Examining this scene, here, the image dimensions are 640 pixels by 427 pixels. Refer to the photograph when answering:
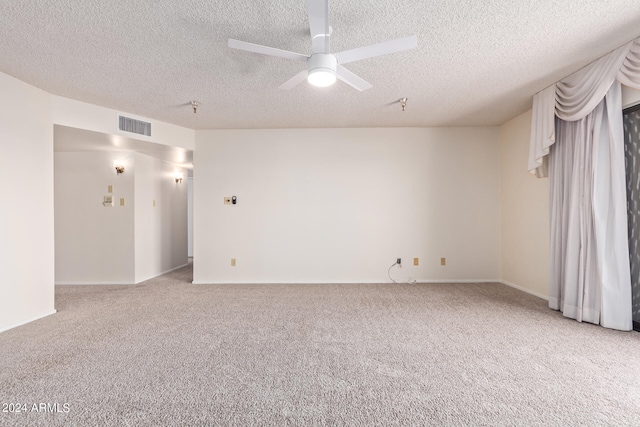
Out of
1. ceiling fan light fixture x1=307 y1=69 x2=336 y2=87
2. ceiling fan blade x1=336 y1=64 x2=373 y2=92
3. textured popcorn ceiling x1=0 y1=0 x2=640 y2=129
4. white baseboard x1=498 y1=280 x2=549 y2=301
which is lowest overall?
white baseboard x1=498 y1=280 x2=549 y2=301

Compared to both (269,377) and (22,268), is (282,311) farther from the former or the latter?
(22,268)

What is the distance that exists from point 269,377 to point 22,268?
3.01m

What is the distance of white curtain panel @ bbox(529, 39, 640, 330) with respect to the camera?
271cm

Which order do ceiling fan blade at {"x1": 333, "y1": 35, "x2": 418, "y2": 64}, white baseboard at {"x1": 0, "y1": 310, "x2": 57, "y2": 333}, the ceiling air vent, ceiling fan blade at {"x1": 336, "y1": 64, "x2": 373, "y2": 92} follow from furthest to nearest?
the ceiling air vent
white baseboard at {"x1": 0, "y1": 310, "x2": 57, "y2": 333}
ceiling fan blade at {"x1": 336, "y1": 64, "x2": 373, "y2": 92}
ceiling fan blade at {"x1": 333, "y1": 35, "x2": 418, "y2": 64}

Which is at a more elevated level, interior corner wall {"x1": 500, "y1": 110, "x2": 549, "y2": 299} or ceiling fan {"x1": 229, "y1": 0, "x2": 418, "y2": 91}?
ceiling fan {"x1": 229, "y1": 0, "x2": 418, "y2": 91}

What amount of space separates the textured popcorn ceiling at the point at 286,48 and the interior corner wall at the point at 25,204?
0.29 metres

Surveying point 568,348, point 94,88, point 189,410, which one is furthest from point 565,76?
point 94,88

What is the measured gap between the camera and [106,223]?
191 inches

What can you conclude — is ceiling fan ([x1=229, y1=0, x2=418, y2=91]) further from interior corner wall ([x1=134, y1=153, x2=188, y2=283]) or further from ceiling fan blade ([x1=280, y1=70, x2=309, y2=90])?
interior corner wall ([x1=134, y1=153, x2=188, y2=283])

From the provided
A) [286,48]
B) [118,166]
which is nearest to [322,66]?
[286,48]

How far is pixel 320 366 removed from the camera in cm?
211

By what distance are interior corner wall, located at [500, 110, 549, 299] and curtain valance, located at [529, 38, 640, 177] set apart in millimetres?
466

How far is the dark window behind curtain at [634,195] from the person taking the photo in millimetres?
2771

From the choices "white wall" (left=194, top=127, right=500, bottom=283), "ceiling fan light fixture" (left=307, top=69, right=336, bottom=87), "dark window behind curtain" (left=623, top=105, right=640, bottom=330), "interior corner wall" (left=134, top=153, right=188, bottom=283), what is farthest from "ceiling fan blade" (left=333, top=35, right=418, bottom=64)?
"interior corner wall" (left=134, top=153, right=188, bottom=283)
